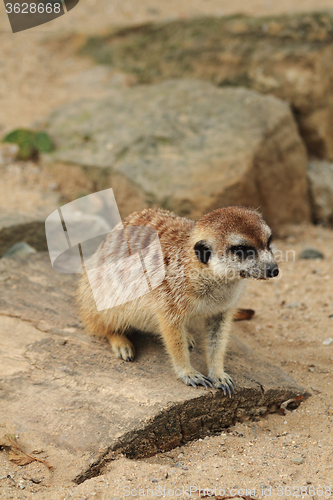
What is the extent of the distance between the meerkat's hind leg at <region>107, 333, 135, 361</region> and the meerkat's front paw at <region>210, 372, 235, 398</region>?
0.61 meters

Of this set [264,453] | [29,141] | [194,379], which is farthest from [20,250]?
Result: [264,453]

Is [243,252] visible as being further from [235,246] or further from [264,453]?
[264,453]

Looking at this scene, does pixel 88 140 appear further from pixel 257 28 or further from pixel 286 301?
pixel 286 301

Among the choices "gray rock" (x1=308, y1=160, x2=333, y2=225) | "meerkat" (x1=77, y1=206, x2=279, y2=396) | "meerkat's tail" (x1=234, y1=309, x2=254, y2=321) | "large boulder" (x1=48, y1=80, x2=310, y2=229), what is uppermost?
"meerkat" (x1=77, y1=206, x2=279, y2=396)

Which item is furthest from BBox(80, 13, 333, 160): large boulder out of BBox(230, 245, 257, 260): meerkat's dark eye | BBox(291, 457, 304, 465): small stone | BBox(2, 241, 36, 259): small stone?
BBox(291, 457, 304, 465): small stone

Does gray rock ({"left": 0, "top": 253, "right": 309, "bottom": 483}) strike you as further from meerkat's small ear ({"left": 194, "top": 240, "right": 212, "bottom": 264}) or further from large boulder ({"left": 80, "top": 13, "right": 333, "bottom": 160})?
large boulder ({"left": 80, "top": 13, "right": 333, "bottom": 160})

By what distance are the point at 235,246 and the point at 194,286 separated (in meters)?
0.42

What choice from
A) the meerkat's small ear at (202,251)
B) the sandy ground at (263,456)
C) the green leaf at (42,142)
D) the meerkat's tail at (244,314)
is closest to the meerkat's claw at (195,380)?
the sandy ground at (263,456)

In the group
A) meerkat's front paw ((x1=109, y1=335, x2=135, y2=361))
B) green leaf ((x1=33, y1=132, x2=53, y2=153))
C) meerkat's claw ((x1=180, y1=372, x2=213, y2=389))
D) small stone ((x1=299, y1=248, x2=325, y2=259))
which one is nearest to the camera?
meerkat's claw ((x1=180, y1=372, x2=213, y2=389))

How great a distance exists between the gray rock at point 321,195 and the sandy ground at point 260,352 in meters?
0.43

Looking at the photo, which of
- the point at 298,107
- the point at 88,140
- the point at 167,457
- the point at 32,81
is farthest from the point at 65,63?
the point at 167,457

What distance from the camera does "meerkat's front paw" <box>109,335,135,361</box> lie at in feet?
11.1

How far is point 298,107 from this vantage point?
22.3 ft

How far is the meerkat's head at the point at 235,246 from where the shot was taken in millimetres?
2812
